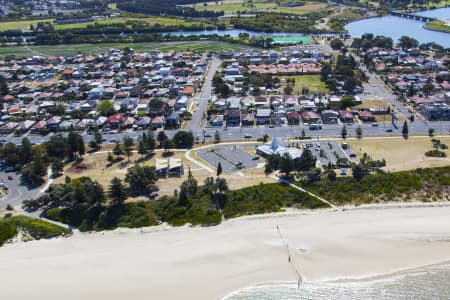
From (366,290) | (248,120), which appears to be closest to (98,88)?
(248,120)

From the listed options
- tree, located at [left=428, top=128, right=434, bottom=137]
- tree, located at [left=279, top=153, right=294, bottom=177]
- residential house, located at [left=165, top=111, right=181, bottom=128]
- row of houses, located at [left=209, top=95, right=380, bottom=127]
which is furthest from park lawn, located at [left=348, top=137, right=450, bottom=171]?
residential house, located at [left=165, top=111, right=181, bottom=128]

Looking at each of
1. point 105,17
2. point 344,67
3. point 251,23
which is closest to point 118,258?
point 344,67

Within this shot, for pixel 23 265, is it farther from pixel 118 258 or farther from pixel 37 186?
pixel 37 186

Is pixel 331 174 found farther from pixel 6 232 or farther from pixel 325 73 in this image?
pixel 325 73

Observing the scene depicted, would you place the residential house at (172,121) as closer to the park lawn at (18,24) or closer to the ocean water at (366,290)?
the ocean water at (366,290)

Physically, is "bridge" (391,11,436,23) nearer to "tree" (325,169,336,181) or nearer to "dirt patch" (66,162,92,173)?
"tree" (325,169,336,181)

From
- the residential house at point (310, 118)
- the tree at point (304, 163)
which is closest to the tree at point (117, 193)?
the tree at point (304, 163)
